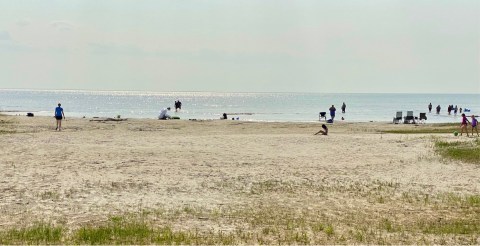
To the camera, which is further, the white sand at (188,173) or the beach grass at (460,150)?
the beach grass at (460,150)

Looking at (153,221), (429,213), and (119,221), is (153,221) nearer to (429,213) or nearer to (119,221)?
(119,221)

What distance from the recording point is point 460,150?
23047 millimetres

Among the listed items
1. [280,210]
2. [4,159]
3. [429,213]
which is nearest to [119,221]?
[280,210]

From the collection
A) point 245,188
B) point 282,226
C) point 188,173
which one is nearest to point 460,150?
point 245,188

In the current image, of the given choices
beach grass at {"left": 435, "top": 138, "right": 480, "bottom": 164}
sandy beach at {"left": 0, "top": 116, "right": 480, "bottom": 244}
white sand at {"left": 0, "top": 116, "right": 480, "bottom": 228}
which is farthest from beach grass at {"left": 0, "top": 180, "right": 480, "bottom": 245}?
beach grass at {"left": 435, "top": 138, "right": 480, "bottom": 164}

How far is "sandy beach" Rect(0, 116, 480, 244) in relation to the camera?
1030 centimetres

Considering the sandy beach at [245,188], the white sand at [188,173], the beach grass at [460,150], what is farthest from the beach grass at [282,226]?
the beach grass at [460,150]

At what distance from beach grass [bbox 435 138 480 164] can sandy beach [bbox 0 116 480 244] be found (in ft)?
2.73

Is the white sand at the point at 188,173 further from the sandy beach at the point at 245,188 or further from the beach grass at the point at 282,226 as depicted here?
the beach grass at the point at 282,226

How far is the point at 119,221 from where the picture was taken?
10.2m

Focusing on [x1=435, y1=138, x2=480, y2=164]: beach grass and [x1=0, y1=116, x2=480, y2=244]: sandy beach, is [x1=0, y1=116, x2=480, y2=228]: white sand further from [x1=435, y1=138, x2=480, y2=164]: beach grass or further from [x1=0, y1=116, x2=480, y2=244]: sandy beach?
[x1=435, y1=138, x2=480, y2=164]: beach grass

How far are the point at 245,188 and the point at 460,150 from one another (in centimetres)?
1360

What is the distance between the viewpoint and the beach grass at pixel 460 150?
68.5 feet

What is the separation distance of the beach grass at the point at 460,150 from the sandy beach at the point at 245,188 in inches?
32.7
